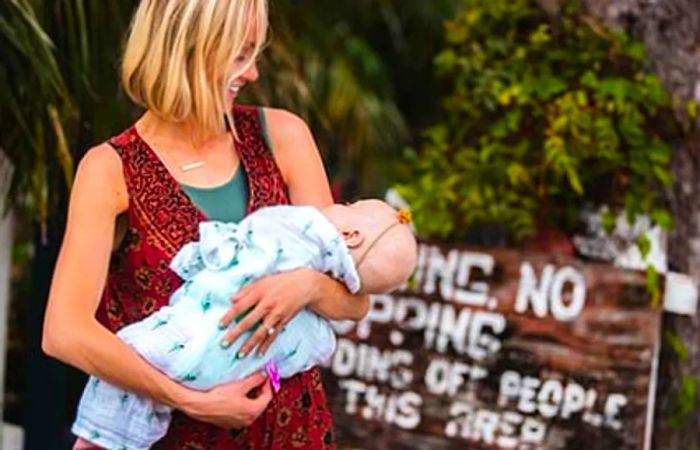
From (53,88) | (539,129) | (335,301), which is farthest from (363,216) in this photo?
(539,129)

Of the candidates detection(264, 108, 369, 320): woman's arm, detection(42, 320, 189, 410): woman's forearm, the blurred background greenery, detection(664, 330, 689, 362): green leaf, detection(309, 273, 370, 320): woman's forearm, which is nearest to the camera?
detection(42, 320, 189, 410): woman's forearm

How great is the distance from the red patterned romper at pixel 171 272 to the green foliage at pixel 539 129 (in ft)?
4.87

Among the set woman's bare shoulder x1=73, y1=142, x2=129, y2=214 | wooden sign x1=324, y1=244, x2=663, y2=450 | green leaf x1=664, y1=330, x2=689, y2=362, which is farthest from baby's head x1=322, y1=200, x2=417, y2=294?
green leaf x1=664, y1=330, x2=689, y2=362

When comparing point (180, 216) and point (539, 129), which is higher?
point (539, 129)

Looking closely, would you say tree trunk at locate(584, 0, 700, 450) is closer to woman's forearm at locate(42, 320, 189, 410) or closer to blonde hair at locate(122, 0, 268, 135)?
blonde hair at locate(122, 0, 268, 135)

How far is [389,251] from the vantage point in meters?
2.49

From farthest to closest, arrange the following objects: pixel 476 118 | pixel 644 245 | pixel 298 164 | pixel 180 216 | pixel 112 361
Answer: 1. pixel 476 118
2. pixel 644 245
3. pixel 298 164
4. pixel 180 216
5. pixel 112 361

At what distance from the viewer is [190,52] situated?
96.0 inches

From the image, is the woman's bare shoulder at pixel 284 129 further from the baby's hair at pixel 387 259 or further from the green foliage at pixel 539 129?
the green foliage at pixel 539 129

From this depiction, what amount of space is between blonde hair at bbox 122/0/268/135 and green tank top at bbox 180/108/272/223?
0.11 m

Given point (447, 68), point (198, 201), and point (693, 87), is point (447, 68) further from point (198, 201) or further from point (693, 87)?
point (198, 201)

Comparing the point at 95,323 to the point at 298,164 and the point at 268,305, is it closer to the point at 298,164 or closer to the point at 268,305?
the point at 268,305

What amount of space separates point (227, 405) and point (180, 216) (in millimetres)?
317

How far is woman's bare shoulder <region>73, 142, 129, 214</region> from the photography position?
8.00ft
